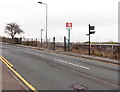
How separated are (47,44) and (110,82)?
25.2 metres

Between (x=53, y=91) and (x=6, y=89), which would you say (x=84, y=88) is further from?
(x=6, y=89)

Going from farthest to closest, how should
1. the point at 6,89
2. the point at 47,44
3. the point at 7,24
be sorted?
the point at 7,24 < the point at 47,44 < the point at 6,89

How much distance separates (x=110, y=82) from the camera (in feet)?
25.3

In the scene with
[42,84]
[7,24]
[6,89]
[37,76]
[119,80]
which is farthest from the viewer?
[7,24]

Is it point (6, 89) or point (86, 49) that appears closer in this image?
point (6, 89)

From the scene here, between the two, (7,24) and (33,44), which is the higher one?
(7,24)

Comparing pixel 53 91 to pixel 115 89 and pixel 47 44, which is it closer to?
pixel 115 89

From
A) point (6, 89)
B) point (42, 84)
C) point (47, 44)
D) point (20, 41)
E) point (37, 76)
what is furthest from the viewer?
point (20, 41)

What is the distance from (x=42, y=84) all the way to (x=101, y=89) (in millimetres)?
2622

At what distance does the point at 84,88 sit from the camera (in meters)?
6.81

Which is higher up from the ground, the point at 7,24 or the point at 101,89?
the point at 7,24

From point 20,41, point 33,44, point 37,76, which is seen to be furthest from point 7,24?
point 37,76

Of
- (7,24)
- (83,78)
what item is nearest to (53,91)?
(83,78)

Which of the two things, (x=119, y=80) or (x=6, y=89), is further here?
(x=119, y=80)
